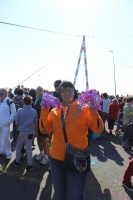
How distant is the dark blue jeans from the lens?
2.28m

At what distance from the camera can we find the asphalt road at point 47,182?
3576mm

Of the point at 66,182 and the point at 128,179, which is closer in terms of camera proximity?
the point at 66,182

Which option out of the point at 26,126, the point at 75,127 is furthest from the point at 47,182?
the point at 75,127

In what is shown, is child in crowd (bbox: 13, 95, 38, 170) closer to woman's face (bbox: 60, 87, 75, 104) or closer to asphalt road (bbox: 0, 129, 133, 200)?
asphalt road (bbox: 0, 129, 133, 200)

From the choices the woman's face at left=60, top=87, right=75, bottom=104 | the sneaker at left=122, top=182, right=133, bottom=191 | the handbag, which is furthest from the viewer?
the sneaker at left=122, top=182, right=133, bottom=191

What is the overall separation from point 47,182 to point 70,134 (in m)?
2.14

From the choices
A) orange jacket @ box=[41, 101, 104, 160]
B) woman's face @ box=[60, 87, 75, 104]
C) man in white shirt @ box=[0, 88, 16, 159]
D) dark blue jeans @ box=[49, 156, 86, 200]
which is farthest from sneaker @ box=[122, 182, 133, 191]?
man in white shirt @ box=[0, 88, 16, 159]

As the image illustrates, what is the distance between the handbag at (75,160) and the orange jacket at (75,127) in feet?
0.15

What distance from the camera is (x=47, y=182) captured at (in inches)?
159

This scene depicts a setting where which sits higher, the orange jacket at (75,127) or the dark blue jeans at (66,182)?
the orange jacket at (75,127)

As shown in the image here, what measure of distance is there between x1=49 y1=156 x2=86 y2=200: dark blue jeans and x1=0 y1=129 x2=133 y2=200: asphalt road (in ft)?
3.90

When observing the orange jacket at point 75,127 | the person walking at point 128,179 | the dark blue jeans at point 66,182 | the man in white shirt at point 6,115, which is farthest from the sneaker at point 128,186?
the man in white shirt at point 6,115

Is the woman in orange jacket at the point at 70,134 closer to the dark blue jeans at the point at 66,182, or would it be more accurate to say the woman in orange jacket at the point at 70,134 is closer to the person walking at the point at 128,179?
the dark blue jeans at the point at 66,182

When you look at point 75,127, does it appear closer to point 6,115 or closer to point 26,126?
point 26,126
